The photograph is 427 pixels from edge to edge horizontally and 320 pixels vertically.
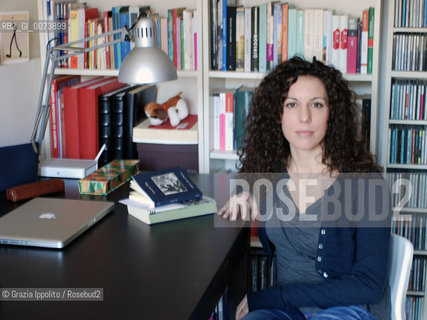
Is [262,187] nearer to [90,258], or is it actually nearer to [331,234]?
[331,234]

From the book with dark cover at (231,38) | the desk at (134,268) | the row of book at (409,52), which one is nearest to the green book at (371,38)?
the row of book at (409,52)

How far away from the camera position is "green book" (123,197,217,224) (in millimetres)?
1804

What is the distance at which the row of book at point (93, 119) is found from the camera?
2457 millimetres

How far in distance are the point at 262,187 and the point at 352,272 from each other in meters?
0.44

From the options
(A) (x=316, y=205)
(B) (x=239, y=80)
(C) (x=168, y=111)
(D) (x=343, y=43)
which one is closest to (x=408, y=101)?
(D) (x=343, y=43)

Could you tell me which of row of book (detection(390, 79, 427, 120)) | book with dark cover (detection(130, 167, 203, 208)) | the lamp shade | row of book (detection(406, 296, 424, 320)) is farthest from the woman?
row of book (detection(406, 296, 424, 320))

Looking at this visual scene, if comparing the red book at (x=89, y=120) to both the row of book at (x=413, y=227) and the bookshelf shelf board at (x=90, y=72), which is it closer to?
the bookshelf shelf board at (x=90, y=72)

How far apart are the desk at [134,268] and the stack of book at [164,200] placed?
3 centimetres

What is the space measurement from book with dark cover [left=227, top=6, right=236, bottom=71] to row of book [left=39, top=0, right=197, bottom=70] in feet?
0.46

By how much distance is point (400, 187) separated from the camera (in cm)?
246

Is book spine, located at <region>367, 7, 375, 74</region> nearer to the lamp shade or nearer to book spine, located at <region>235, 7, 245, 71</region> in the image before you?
book spine, located at <region>235, 7, 245, 71</region>

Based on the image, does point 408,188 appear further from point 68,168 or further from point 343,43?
point 68,168

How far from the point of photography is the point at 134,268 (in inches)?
58.7

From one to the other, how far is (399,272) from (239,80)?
128cm
